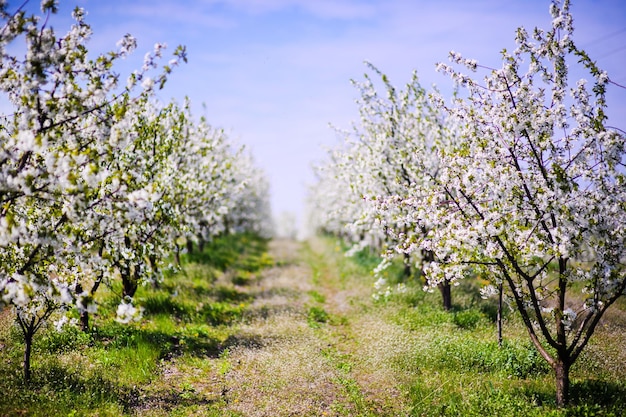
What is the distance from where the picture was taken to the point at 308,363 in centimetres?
1169

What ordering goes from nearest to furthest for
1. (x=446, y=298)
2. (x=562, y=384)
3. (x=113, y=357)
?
1. (x=562, y=384)
2. (x=113, y=357)
3. (x=446, y=298)

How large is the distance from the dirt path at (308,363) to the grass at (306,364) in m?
0.04

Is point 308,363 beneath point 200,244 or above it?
beneath

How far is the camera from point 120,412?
8.46 metres

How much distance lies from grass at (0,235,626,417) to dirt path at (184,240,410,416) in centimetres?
4

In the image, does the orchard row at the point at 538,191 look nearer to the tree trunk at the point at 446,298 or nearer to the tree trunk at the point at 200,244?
the tree trunk at the point at 446,298

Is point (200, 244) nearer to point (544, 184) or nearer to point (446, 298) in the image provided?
point (446, 298)

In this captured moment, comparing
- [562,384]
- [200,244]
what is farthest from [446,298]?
[200,244]

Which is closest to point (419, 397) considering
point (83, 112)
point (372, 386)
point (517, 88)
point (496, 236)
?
point (372, 386)

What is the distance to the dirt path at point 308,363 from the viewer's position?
370 inches

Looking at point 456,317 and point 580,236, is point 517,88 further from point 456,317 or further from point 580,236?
point 456,317

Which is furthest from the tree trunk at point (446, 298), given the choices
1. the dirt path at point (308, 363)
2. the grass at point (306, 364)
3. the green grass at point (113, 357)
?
the green grass at point (113, 357)

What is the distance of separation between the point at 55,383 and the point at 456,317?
1196 centimetres

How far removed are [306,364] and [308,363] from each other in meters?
0.09
